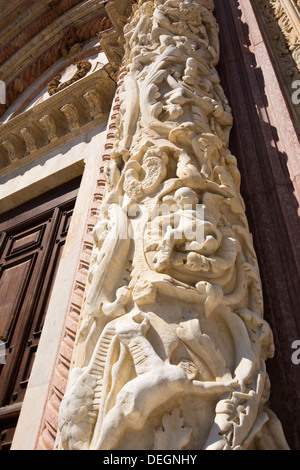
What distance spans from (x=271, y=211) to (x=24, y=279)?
6.27 feet

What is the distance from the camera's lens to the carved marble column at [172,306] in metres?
1.02

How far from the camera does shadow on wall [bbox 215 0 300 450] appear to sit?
4.55 ft

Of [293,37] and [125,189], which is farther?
[293,37]

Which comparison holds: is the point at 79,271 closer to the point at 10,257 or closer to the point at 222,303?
the point at 222,303

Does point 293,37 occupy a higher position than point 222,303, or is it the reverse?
point 293,37

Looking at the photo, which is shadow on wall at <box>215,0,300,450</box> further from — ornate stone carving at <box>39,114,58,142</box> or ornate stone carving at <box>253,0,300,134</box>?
ornate stone carving at <box>39,114,58,142</box>

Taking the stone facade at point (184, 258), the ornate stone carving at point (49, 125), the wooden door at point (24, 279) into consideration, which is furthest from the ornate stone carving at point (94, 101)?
the wooden door at point (24, 279)

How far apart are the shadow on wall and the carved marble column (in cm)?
15

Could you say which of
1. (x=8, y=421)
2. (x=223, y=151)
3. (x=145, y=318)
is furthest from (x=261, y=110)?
(x=8, y=421)

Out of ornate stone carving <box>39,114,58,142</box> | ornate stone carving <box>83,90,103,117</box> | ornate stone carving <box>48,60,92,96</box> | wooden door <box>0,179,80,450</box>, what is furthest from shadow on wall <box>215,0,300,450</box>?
ornate stone carving <box>48,60,92,96</box>

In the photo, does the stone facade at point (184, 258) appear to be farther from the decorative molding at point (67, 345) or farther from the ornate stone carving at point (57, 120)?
the ornate stone carving at point (57, 120)

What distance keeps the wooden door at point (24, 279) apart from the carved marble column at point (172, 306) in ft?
3.74
